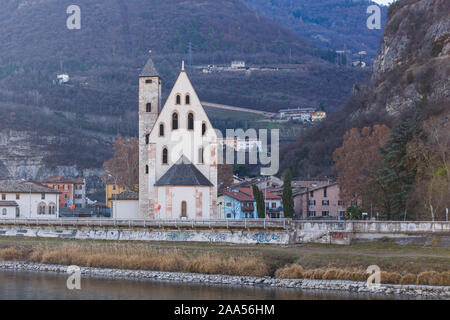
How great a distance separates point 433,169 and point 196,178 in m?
24.7

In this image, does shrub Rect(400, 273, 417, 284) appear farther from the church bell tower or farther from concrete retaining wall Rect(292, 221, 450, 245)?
the church bell tower

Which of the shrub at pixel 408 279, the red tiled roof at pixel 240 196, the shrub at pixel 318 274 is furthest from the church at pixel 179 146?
the shrub at pixel 408 279

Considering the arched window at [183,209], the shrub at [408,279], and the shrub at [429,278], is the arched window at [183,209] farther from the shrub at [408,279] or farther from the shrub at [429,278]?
the shrub at [429,278]

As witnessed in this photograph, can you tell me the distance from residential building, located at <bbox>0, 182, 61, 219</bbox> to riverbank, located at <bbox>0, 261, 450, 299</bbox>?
2618cm

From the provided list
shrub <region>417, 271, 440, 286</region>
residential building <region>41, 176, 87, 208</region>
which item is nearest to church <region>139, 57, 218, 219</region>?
shrub <region>417, 271, 440, 286</region>

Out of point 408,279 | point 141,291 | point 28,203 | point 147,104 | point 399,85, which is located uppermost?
point 399,85

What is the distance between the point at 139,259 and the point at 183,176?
65.4 feet

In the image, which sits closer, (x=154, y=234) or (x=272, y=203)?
(x=154, y=234)

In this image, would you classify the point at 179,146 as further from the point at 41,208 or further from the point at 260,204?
the point at 41,208

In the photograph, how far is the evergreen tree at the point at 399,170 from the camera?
243ft

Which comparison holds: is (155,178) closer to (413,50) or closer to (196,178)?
(196,178)

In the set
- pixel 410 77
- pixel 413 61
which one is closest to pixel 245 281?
pixel 410 77

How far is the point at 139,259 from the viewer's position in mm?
63000
